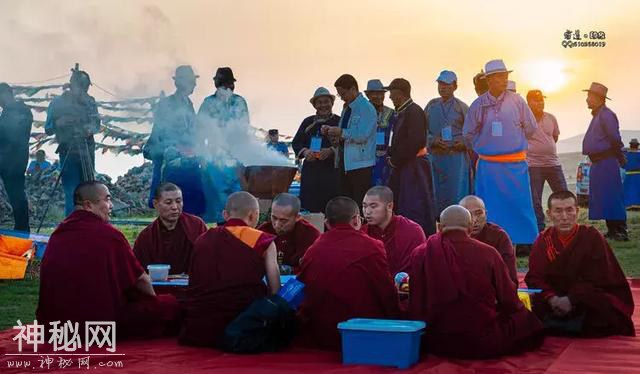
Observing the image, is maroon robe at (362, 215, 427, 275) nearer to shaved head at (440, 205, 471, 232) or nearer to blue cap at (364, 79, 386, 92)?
shaved head at (440, 205, 471, 232)

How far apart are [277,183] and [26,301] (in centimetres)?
293

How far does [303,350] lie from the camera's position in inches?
196

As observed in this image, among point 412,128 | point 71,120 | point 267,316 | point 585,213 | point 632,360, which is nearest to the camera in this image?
point 632,360

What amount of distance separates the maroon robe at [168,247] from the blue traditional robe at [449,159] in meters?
3.68

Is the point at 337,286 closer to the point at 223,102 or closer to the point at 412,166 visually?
the point at 412,166

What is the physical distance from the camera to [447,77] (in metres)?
9.72

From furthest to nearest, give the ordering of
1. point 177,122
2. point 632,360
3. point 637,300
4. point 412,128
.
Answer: point 177,122
point 412,128
point 637,300
point 632,360

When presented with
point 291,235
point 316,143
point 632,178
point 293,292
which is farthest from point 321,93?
Answer: point 632,178

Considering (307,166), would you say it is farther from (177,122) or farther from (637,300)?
(637,300)

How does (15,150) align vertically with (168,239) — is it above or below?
above

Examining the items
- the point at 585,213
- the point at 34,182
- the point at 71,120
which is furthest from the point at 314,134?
the point at 34,182

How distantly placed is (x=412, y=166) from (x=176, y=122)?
2.54 m

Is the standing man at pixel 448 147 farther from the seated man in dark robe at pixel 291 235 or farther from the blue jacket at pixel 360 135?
the seated man in dark robe at pixel 291 235

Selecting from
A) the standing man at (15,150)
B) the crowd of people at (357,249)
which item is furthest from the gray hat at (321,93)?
the standing man at (15,150)
